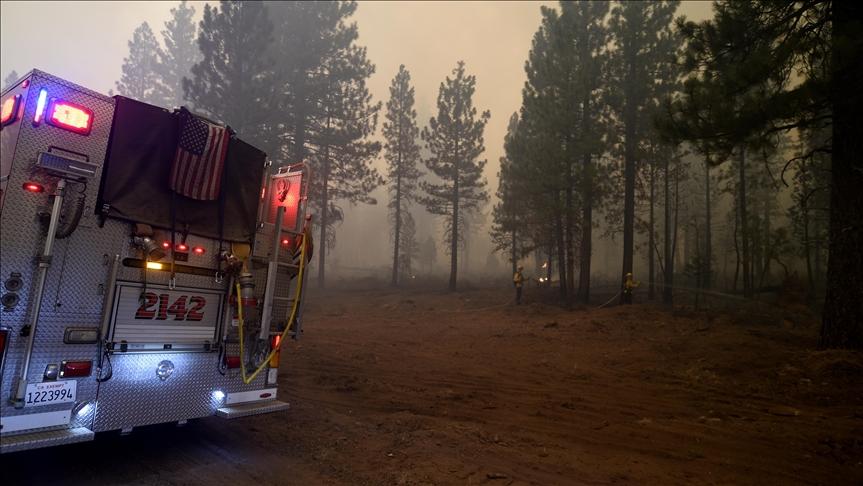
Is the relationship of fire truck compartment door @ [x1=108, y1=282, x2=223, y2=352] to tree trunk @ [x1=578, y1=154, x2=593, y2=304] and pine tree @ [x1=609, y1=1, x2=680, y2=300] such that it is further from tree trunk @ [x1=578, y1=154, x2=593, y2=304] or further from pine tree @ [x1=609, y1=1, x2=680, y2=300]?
pine tree @ [x1=609, y1=1, x2=680, y2=300]

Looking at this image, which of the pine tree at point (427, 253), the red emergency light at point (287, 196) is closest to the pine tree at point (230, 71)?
the red emergency light at point (287, 196)

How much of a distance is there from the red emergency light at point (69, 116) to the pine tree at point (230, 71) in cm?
2246

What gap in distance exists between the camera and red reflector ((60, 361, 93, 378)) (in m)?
3.83

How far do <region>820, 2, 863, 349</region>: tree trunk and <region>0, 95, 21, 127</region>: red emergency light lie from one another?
435 inches

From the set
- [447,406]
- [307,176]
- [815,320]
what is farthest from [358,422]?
[815,320]

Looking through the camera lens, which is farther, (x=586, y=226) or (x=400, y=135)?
(x=400, y=135)

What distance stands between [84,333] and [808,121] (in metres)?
10.4

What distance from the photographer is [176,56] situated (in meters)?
45.3

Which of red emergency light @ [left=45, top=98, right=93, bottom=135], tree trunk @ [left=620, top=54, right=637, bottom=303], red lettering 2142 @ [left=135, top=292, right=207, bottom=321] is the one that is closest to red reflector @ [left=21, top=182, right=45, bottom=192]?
red emergency light @ [left=45, top=98, right=93, bottom=135]

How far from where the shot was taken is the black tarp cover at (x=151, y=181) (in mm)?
4293

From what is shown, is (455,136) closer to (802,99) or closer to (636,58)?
(636,58)

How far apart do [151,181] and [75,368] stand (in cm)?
173

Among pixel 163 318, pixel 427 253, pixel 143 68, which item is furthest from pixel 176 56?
pixel 163 318

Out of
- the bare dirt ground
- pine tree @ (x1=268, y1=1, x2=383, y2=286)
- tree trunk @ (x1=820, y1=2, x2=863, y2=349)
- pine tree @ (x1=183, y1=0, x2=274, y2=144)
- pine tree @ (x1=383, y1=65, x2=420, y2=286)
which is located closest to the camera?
the bare dirt ground
